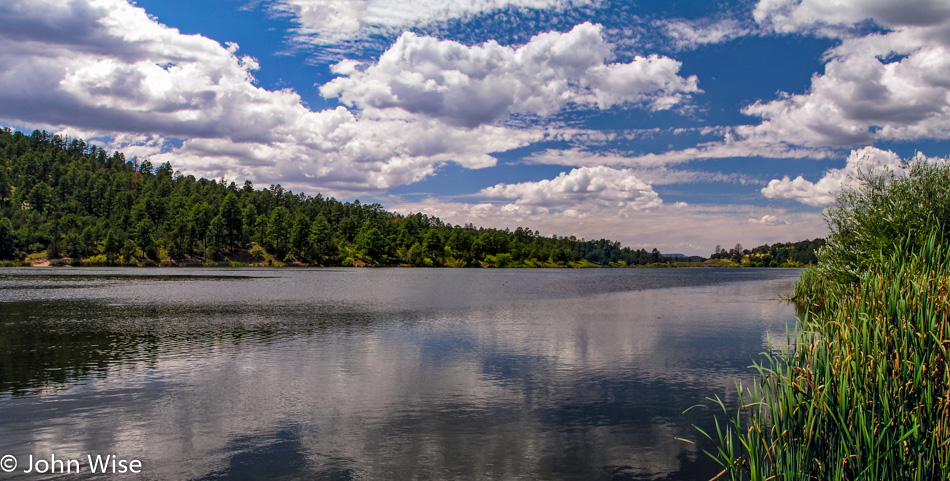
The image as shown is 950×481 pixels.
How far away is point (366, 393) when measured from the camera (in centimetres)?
2531

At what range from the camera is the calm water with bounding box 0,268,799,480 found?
17438 mm

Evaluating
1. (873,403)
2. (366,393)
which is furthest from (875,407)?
(366,393)

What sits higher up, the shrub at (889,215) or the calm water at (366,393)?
the shrub at (889,215)

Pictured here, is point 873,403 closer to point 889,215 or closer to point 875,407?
point 875,407

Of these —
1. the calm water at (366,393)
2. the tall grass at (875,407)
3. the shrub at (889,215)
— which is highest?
the shrub at (889,215)

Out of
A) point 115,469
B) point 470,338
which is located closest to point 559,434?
point 115,469

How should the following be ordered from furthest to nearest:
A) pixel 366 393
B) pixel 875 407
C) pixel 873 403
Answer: pixel 366 393 < pixel 875 407 < pixel 873 403

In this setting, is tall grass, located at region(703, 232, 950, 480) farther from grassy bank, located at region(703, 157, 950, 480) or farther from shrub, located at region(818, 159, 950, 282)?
shrub, located at region(818, 159, 950, 282)

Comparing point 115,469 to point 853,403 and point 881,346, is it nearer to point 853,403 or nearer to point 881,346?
point 853,403

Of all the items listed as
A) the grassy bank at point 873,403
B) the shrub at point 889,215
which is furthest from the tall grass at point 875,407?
the shrub at point 889,215

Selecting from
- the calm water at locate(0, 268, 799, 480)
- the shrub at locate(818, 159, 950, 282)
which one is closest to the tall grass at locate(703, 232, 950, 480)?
the calm water at locate(0, 268, 799, 480)

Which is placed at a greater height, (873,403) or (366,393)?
(873,403)

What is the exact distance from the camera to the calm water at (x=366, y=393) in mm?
17438

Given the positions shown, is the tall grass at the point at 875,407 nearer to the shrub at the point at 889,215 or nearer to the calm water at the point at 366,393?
the calm water at the point at 366,393
